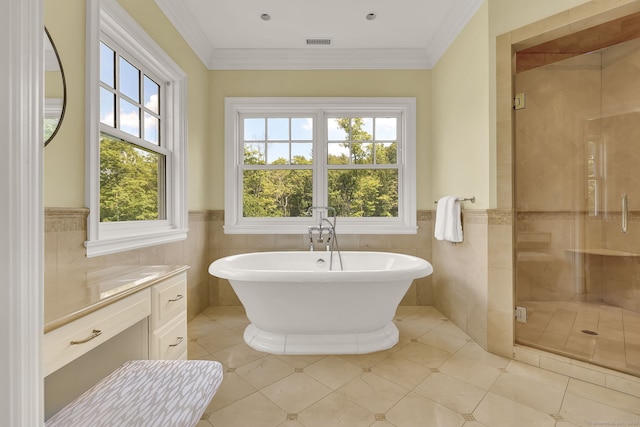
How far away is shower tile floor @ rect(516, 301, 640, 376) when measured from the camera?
1848mm

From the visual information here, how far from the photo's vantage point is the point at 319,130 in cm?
310

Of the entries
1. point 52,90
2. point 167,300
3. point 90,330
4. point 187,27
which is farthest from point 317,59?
point 90,330

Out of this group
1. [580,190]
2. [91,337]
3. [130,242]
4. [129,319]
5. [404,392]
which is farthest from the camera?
[580,190]

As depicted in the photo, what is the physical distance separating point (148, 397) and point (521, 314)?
7.40 ft

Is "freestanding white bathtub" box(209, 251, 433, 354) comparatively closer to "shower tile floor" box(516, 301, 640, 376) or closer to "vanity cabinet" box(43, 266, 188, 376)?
"vanity cabinet" box(43, 266, 188, 376)

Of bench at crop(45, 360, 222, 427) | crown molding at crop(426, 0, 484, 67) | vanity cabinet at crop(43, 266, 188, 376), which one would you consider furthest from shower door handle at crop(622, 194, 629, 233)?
vanity cabinet at crop(43, 266, 188, 376)

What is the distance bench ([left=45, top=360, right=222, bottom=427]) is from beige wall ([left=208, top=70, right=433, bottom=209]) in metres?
2.15

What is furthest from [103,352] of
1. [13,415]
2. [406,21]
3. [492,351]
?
[406,21]

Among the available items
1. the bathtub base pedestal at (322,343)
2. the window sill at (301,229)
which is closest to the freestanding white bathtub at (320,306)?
the bathtub base pedestal at (322,343)

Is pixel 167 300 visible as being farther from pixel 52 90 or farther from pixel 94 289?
pixel 52 90

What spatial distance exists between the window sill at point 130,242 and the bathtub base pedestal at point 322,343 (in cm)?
99

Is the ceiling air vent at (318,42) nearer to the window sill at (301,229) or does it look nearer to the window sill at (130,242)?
the window sill at (301,229)

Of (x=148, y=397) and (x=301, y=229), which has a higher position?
(x=301, y=229)

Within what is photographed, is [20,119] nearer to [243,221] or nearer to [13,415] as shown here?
[13,415]
